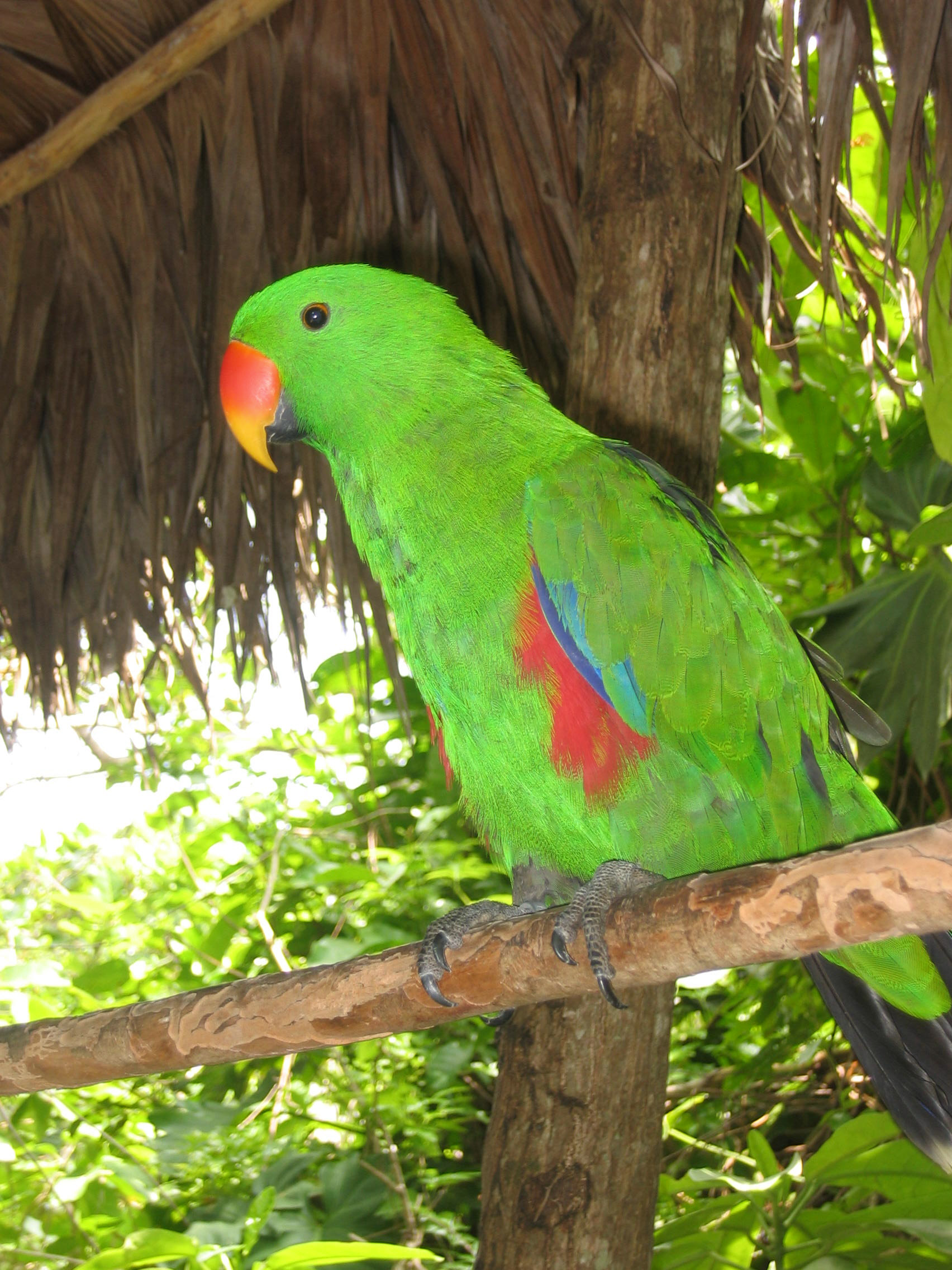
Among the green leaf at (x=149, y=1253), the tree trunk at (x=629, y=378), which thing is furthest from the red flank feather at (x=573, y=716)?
the green leaf at (x=149, y=1253)

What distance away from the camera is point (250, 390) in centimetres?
167

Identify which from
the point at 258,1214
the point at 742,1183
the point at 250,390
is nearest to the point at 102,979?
the point at 258,1214

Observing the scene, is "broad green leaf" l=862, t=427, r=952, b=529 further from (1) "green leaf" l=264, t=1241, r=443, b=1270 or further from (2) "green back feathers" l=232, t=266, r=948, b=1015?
(1) "green leaf" l=264, t=1241, r=443, b=1270

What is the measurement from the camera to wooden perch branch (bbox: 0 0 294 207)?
7.80 feet

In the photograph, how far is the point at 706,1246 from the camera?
196cm

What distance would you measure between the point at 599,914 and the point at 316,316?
1.02 meters

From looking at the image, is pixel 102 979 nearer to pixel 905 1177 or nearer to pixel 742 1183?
pixel 742 1183

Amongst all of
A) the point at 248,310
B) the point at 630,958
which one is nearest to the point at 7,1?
the point at 248,310

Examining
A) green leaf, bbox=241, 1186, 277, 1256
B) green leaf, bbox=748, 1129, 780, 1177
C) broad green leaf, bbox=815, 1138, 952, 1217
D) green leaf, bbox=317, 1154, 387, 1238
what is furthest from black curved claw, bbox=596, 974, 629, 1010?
green leaf, bbox=317, 1154, 387, 1238

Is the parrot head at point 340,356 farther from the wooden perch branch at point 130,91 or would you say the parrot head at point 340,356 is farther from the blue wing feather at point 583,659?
the wooden perch branch at point 130,91

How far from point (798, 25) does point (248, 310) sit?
103 centimetres

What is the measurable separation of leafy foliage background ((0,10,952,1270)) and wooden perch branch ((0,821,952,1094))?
509mm

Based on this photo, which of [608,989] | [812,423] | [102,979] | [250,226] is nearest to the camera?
[608,989]

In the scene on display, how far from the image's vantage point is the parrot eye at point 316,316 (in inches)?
64.1
